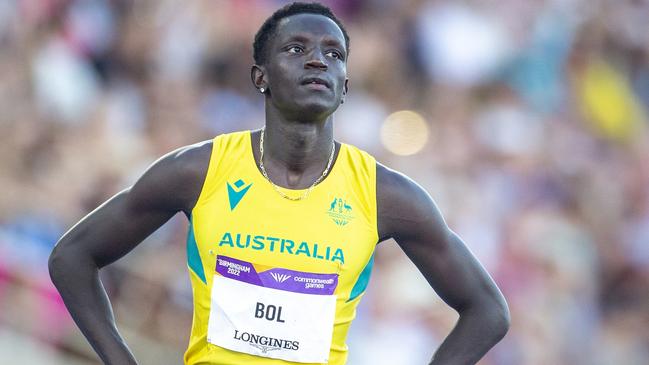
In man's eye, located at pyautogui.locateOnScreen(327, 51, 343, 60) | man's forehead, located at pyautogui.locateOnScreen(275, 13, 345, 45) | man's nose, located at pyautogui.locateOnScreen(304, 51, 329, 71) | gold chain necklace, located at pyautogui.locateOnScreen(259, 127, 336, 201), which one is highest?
man's forehead, located at pyautogui.locateOnScreen(275, 13, 345, 45)

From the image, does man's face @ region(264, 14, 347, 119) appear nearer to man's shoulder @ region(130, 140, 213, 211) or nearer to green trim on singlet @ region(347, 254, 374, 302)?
man's shoulder @ region(130, 140, 213, 211)

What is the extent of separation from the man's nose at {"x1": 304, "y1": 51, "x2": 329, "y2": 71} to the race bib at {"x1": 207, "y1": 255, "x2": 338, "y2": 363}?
83cm

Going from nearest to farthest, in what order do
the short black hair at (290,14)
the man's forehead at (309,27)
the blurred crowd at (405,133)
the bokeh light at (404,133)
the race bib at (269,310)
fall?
the race bib at (269,310)
the man's forehead at (309,27)
the short black hair at (290,14)
the blurred crowd at (405,133)
the bokeh light at (404,133)

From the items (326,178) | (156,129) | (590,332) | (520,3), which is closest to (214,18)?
(156,129)

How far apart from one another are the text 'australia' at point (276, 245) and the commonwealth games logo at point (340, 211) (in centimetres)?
14

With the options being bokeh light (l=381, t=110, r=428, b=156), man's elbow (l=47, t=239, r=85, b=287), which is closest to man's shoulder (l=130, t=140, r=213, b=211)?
man's elbow (l=47, t=239, r=85, b=287)

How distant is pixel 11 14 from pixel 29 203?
2507 millimetres

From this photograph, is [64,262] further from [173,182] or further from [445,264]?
[445,264]

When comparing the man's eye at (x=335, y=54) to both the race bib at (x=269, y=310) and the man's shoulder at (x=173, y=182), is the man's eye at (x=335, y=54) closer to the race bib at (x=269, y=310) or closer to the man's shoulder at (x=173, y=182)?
the man's shoulder at (x=173, y=182)

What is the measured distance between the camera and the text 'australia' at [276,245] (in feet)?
16.6

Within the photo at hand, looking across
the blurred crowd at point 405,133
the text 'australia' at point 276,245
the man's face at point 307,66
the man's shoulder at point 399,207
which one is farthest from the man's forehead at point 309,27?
the blurred crowd at point 405,133

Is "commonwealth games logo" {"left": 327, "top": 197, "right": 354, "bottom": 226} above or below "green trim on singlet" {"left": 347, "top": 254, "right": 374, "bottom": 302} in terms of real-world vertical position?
above

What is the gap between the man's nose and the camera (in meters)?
5.09

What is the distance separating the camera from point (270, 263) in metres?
5.06
